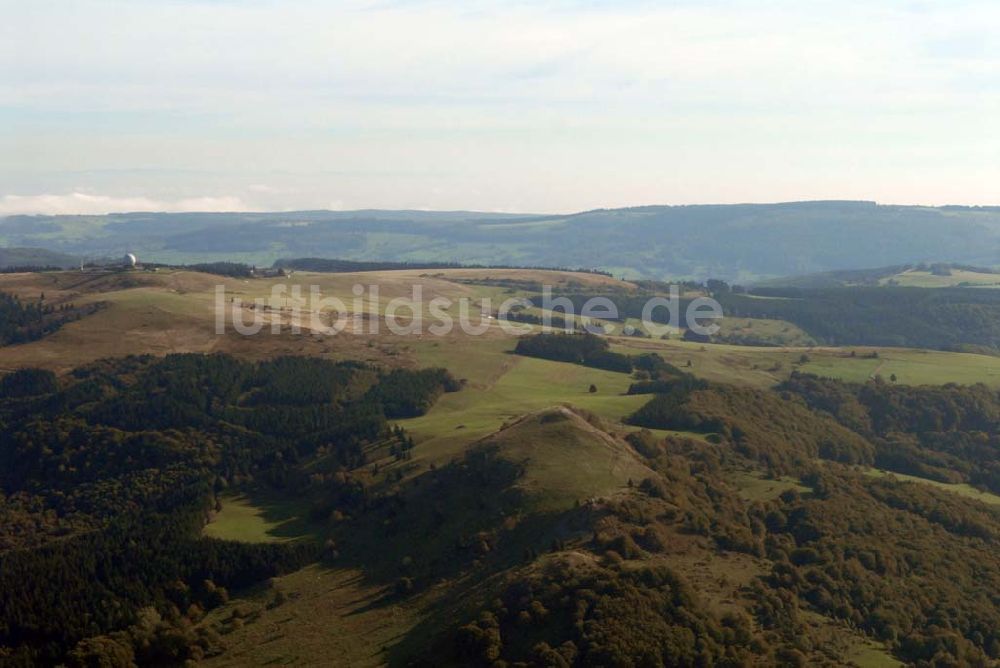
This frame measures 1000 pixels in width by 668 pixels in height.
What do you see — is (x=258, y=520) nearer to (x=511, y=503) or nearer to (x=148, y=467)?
(x=148, y=467)

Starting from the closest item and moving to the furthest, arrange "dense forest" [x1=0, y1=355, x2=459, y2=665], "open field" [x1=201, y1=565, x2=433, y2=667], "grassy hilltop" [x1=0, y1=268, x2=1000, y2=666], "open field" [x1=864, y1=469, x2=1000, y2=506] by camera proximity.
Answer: "grassy hilltop" [x1=0, y1=268, x2=1000, y2=666] < "open field" [x1=201, y1=565, x2=433, y2=667] < "dense forest" [x1=0, y1=355, x2=459, y2=665] < "open field" [x1=864, y1=469, x2=1000, y2=506]

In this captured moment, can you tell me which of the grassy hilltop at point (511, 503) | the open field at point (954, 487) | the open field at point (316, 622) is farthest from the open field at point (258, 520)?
the open field at point (954, 487)

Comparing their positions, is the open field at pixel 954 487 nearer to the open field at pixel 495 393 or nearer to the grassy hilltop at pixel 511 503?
the grassy hilltop at pixel 511 503

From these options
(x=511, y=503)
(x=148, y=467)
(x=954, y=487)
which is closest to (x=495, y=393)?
(x=148, y=467)

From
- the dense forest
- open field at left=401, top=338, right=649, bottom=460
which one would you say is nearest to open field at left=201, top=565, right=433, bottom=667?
the dense forest

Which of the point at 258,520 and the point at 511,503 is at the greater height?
the point at 511,503

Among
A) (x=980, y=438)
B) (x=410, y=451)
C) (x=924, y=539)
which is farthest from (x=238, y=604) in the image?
(x=980, y=438)

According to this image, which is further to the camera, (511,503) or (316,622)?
(511,503)

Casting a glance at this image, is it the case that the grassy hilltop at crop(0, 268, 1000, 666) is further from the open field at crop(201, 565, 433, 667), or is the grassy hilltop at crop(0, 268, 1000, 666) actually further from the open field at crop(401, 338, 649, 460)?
the open field at crop(401, 338, 649, 460)
